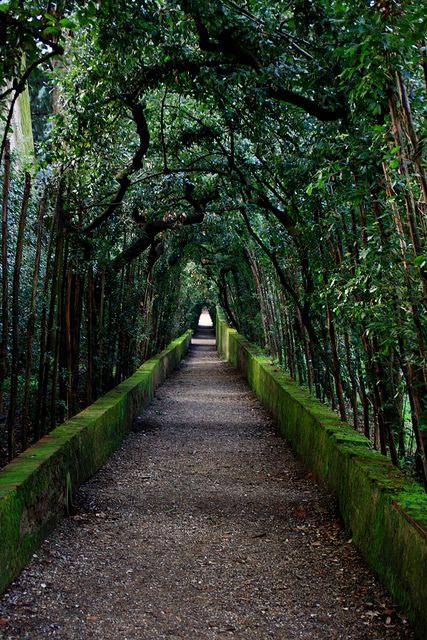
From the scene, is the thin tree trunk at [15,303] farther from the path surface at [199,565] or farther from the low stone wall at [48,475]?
the path surface at [199,565]

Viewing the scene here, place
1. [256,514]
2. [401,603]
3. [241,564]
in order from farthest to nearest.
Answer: [256,514], [241,564], [401,603]

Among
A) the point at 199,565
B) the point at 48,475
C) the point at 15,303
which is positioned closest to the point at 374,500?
the point at 199,565

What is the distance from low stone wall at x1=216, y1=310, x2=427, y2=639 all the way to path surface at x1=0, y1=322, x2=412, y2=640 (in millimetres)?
133

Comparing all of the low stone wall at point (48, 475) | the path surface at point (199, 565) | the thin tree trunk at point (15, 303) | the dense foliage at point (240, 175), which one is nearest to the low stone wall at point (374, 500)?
the path surface at point (199, 565)

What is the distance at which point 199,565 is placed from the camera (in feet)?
12.1

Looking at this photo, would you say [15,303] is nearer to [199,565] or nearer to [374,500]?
[199,565]

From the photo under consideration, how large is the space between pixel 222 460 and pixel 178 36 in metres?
3.73

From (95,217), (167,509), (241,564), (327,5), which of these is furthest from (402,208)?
(95,217)

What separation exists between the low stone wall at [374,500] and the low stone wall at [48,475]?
1.70 m

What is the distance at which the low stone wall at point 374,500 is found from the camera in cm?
276

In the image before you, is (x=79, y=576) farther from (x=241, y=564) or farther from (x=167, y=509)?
(x=167, y=509)

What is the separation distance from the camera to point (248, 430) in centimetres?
834

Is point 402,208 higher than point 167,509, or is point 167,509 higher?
point 402,208

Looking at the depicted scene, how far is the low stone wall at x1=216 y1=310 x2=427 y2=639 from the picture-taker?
109 inches
